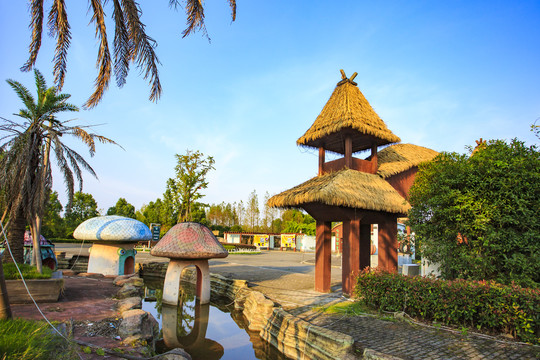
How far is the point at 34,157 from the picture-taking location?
382 inches

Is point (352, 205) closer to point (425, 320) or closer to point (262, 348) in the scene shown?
point (425, 320)

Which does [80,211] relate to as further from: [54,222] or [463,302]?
[463,302]

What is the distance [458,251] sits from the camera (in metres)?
7.29

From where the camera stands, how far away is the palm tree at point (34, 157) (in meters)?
9.03

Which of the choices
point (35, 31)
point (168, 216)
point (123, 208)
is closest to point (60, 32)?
point (35, 31)

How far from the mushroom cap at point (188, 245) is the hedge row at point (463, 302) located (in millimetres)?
4645

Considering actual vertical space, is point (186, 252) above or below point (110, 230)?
below

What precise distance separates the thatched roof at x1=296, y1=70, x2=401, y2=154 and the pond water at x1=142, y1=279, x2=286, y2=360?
6.46 m

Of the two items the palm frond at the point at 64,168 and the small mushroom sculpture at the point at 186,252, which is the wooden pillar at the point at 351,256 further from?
the palm frond at the point at 64,168

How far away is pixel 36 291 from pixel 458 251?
402 inches

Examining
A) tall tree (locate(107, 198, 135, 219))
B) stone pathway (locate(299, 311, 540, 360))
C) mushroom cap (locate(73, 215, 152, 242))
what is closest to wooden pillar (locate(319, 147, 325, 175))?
stone pathway (locate(299, 311, 540, 360))

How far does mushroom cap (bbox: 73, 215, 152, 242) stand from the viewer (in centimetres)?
1340

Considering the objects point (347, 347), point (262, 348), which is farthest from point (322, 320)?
point (347, 347)

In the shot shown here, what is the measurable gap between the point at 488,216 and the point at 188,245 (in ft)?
25.5
